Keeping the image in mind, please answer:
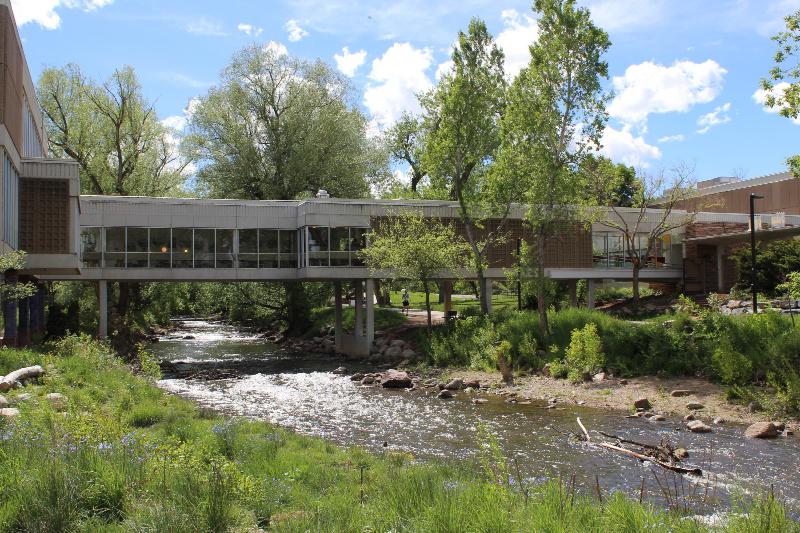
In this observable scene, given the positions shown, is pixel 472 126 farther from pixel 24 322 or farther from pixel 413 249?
pixel 24 322

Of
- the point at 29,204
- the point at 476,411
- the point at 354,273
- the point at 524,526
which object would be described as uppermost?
the point at 29,204

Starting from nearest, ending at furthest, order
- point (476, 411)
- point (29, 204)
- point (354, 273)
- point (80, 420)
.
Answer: point (80, 420) → point (476, 411) → point (29, 204) → point (354, 273)

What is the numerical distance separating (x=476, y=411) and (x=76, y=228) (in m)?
15.0

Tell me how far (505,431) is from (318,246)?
19.0 metres

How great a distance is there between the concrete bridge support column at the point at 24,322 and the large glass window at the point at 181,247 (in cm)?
685

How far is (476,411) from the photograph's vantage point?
20.0m

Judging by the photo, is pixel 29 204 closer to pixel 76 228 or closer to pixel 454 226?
pixel 76 228

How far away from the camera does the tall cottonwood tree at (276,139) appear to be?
44.3m

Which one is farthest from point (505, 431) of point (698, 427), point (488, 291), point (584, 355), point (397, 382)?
point (488, 291)

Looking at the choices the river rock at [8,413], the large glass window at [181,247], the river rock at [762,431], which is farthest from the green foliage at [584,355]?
the large glass window at [181,247]

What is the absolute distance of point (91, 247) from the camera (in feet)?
106

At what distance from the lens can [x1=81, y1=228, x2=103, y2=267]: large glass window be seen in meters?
32.0

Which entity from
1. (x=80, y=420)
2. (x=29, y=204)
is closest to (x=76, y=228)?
(x=29, y=204)

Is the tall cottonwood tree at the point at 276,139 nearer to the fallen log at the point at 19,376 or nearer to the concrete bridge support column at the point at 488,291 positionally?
Result: the concrete bridge support column at the point at 488,291
